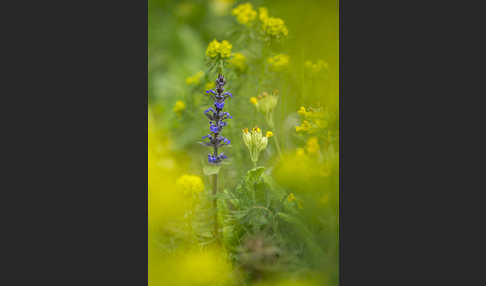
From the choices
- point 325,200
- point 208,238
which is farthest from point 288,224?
point 208,238

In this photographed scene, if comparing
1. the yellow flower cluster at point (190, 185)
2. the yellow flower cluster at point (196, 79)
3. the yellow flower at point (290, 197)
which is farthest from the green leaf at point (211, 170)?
the yellow flower cluster at point (196, 79)

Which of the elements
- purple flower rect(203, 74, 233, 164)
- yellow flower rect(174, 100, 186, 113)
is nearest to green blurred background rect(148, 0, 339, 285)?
purple flower rect(203, 74, 233, 164)

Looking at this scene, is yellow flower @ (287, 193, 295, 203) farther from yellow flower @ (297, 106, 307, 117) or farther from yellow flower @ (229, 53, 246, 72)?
yellow flower @ (229, 53, 246, 72)

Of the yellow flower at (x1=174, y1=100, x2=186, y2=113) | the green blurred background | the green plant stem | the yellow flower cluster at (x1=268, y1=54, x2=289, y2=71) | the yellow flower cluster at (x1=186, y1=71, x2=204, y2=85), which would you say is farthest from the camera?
the yellow flower at (x1=174, y1=100, x2=186, y2=113)

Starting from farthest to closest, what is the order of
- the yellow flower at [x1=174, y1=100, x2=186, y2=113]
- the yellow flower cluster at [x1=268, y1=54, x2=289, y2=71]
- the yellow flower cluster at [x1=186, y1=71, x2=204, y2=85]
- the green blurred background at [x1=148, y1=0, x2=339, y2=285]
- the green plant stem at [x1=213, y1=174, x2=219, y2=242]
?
the yellow flower at [x1=174, y1=100, x2=186, y2=113] < the yellow flower cluster at [x1=186, y1=71, x2=204, y2=85] < the yellow flower cluster at [x1=268, y1=54, x2=289, y2=71] < the green plant stem at [x1=213, y1=174, x2=219, y2=242] < the green blurred background at [x1=148, y1=0, x2=339, y2=285]

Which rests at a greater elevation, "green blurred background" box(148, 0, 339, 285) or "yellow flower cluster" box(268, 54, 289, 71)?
"yellow flower cluster" box(268, 54, 289, 71)

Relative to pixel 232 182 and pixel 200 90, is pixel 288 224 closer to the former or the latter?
pixel 232 182

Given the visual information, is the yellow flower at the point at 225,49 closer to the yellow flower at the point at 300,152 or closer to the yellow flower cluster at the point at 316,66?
the yellow flower cluster at the point at 316,66
